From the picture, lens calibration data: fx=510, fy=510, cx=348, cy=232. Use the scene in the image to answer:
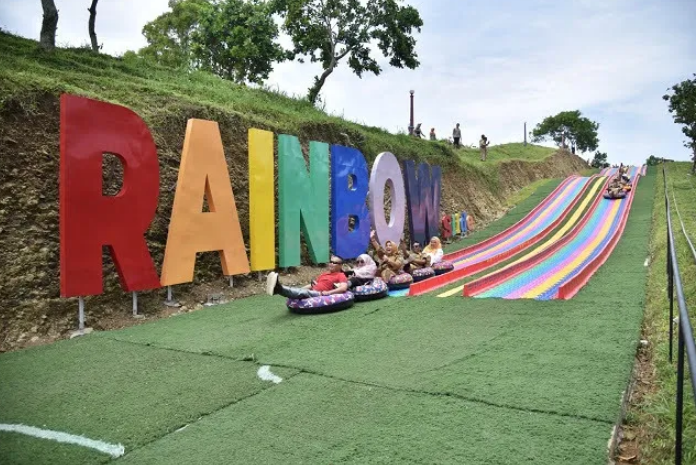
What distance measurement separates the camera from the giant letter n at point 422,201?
55.0 ft

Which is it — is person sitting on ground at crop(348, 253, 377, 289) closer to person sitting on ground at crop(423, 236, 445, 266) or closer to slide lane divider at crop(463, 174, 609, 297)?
slide lane divider at crop(463, 174, 609, 297)

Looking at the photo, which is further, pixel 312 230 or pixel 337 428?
pixel 312 230

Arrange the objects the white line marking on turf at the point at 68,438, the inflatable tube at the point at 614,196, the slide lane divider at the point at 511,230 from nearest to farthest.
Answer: the white line marking on turf at the point at 68,438 → the slide lane divider at the point at 511,230 → the inflatable tube at the point at 614,196

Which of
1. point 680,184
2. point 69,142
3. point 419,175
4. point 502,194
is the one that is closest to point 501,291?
point 69,142

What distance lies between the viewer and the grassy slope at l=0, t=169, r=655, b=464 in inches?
144

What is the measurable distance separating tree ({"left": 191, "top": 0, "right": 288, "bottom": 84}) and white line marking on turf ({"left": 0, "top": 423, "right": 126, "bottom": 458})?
26283mm

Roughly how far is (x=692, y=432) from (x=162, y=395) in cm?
440

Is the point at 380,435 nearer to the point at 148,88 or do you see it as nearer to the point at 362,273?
the point at 362,273

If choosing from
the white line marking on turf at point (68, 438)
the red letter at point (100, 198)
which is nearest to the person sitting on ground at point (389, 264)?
the red letter at point (100, 198)

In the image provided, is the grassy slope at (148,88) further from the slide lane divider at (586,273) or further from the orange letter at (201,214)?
the slide lane divider at (586,273)

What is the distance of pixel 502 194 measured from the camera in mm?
28359

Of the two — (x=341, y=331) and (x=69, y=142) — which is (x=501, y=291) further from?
(x=69, y=142)

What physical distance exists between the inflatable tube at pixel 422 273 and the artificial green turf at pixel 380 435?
665cm

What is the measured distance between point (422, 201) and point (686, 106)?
79.7 feet
